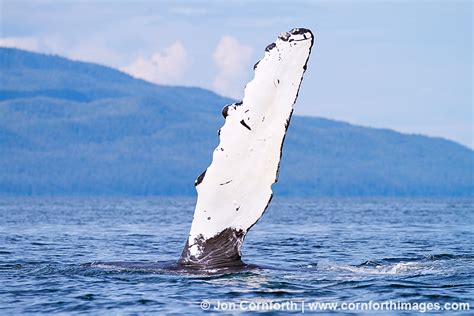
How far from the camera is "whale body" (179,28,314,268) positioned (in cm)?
971

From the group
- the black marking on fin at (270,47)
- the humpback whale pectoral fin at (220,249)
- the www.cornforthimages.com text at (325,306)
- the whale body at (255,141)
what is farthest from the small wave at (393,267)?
the black marking on fin at (270,47)

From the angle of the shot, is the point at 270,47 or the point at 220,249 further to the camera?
the point at 220,249

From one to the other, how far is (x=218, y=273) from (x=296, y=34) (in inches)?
100

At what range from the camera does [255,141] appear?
388 inches

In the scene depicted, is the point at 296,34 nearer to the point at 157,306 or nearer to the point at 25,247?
the point at 157,306

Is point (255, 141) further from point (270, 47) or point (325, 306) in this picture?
point (325, 306)

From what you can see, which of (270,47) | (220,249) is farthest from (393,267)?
(270,47)

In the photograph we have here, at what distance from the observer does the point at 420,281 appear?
11672 mm

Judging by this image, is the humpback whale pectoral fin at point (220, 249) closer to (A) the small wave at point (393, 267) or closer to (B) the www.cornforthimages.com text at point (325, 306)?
(B) the www.cornforthimages.com text at point (325, 306)

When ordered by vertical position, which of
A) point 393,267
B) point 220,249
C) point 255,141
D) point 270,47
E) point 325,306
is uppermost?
point 270,47

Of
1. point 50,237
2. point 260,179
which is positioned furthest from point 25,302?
point 50,237

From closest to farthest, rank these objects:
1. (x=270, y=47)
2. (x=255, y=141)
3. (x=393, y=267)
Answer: (x=270, y=47) < (x=255, y=141) < (x=393, y=267)

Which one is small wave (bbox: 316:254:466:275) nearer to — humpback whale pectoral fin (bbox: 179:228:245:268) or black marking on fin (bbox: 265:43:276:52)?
humpback whale pectoral fin (bbox: 179:228:245:268)

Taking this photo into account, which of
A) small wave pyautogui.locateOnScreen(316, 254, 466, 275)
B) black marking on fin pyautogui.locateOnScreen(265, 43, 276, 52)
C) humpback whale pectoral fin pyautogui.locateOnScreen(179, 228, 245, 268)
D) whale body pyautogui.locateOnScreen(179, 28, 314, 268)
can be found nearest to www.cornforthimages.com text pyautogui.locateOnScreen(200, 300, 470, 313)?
humpback whale pectoral fin pyautogui.locateOnScreen(179, 228, 245, 268)
